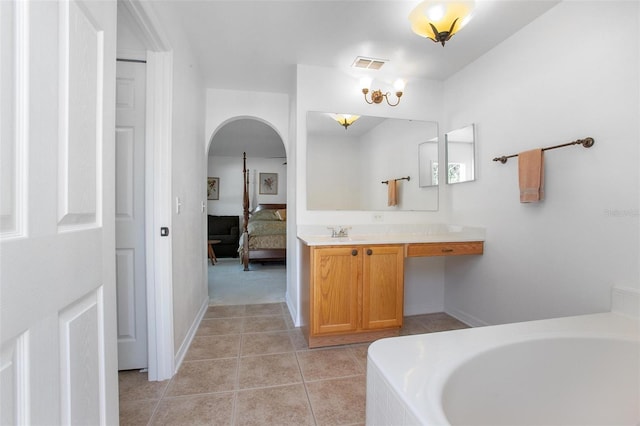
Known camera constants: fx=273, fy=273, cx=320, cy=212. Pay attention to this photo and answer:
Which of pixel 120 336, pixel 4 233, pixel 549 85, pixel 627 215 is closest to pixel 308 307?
pixel 120 336

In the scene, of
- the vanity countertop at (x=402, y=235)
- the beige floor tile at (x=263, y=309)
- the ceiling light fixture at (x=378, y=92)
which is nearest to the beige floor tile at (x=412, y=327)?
the vanity countertop at (x=402, y=235)

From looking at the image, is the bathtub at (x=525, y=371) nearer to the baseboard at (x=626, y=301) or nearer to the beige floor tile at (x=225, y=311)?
the baseboard at (x=626, y=301)

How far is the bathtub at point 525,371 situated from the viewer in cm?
96

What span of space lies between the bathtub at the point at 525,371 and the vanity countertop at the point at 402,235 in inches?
40.3

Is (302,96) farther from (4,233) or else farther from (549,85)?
(4,233)

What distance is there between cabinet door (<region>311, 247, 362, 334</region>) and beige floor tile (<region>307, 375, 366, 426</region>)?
1.38ft

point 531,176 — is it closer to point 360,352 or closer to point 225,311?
point 360,352

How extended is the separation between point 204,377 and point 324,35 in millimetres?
2548

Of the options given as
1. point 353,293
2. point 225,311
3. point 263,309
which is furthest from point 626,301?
point 225,311

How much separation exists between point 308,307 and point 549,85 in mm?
2324

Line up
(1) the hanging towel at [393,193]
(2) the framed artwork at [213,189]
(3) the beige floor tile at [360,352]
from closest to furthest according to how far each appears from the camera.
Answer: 1. (3) the beige floor tile at [360,352]
2. (1) the hanging towel at [393,193]
3. (2) the framed artwork at [213,189]

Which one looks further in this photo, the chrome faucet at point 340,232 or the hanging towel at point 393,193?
the hanging towel at point 393,193

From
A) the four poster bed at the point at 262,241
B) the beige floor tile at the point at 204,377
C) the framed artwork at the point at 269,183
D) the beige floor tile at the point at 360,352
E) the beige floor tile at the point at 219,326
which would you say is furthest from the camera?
the framed artwork at the point at 269,183

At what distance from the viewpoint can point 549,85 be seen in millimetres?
1854
